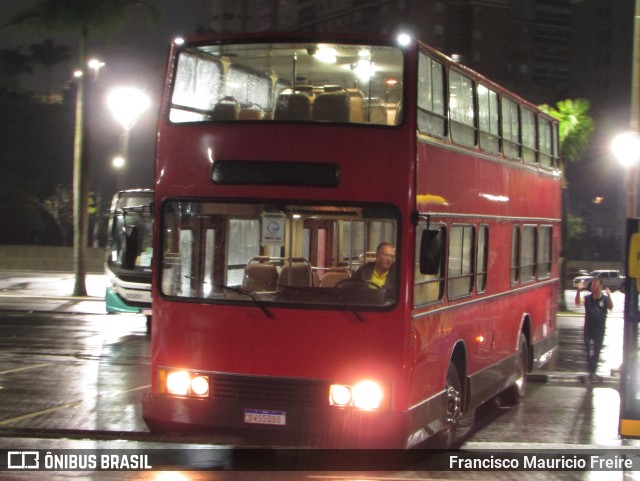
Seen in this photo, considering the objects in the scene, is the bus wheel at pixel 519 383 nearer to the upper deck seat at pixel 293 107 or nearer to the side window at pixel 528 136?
the side window at pixel 528 136

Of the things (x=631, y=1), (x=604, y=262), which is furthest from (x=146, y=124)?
(x=631, y=1)

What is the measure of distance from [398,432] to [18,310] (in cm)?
2182

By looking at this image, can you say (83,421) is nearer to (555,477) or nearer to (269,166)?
(269,166)

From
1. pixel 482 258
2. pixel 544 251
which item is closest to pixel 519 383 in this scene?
pixel 544 251

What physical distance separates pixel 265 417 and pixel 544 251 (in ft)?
27.9

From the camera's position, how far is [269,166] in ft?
29.0

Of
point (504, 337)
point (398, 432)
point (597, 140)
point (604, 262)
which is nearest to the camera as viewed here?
point (398, 432)

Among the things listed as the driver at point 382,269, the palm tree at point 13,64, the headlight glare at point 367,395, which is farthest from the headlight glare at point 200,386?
the palm tree at point 13,64

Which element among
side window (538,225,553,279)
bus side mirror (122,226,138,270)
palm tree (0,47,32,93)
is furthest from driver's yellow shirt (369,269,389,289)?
palm tree (0,47,32,93)

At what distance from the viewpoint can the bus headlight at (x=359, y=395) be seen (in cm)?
852

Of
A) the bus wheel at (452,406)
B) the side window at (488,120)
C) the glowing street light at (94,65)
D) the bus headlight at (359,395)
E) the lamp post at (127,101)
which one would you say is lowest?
the bus wheel at (452,406)

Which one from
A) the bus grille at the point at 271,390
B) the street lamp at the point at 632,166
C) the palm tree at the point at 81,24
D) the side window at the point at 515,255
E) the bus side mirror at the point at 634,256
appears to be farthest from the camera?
the palm tree at the point at 81,24

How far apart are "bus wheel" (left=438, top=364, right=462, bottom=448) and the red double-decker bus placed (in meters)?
0.44

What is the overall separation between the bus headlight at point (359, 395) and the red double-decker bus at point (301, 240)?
0.04ft
